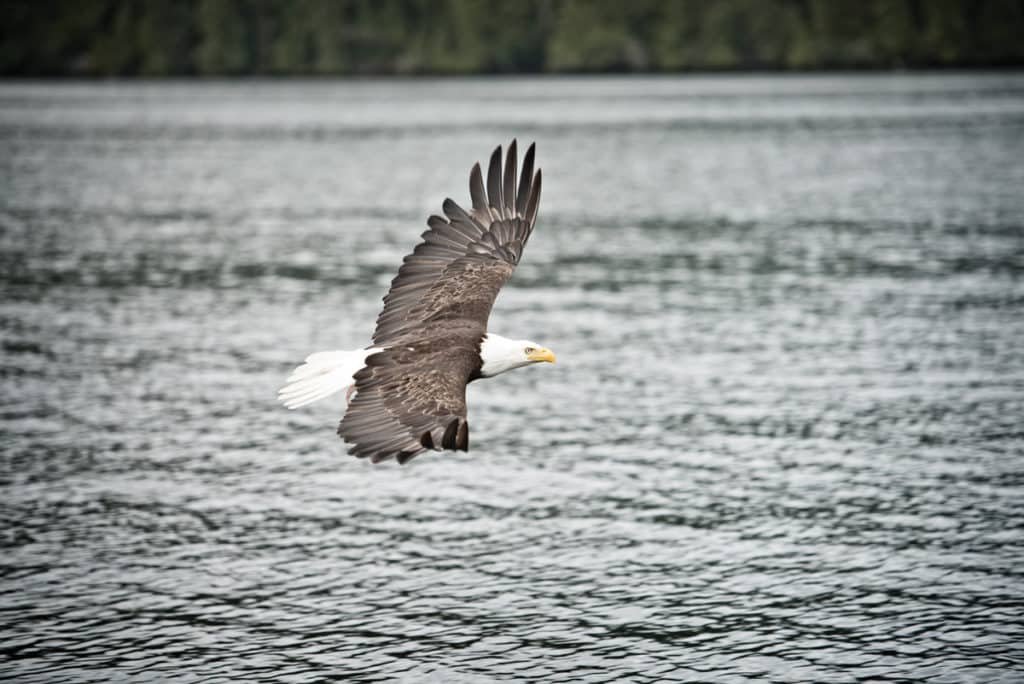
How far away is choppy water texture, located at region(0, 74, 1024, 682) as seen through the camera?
16.6m

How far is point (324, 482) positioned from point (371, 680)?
754 cm

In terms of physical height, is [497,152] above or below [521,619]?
above

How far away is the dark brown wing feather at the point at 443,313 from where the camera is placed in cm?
1261

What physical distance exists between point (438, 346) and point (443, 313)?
3.55 ft

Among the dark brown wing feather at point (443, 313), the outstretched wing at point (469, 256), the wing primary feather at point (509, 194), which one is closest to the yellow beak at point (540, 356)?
the dark brown wing feather at point (443, 313)

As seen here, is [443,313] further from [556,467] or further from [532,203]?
[556,467]

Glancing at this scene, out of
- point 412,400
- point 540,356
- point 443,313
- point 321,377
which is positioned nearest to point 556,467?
point 443,313

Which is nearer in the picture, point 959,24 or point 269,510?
point 269,510

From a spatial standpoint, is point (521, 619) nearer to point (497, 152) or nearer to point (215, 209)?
point (497, 152)

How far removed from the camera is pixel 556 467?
23297 mm

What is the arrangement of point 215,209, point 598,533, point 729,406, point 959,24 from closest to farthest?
point 598,533, point 729,406, point 215,209, point 959,24

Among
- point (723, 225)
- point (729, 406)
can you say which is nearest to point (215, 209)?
point (723, 225)

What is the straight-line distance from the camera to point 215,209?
66.2 meters

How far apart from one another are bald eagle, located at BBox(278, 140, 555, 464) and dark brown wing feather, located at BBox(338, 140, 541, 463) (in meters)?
0.01
